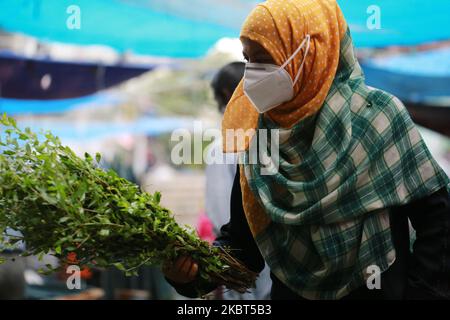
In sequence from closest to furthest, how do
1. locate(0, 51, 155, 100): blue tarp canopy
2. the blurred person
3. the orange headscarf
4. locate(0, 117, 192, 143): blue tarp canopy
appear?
the orange headscarf
the blurred person
locate(0, 51, 155, 100): blue tarp canopy
locate(0, 117, 192, 143): blue tarp canopy

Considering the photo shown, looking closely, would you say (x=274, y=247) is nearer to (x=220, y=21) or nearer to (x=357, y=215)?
(x=357, y=215)

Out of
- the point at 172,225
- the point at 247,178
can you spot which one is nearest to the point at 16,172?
the point at 172,225

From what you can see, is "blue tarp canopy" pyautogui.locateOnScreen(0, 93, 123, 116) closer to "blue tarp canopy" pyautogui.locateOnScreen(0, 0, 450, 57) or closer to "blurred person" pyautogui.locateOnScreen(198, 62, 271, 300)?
"blue tarp canopy" pyautogui.locateOnScreen(0, 0, 450, 57)

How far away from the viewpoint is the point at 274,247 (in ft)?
6.61

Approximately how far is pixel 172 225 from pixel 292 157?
380 millimetres

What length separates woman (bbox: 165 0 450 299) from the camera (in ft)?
6.15

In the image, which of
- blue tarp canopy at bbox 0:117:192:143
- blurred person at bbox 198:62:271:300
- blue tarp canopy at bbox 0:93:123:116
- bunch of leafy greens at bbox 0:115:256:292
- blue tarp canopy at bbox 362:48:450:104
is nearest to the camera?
bunch of leafy greens at bbox 0:115:256:292

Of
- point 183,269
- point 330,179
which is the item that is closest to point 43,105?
point 183,269

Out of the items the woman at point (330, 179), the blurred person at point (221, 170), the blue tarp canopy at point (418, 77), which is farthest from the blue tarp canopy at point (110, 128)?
the woman at point (330, 179)

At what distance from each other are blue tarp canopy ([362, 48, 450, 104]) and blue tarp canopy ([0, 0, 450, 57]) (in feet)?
2.94

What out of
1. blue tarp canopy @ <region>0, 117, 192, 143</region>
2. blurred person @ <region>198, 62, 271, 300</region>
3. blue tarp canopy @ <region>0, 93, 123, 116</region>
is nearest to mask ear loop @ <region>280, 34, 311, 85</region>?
blurred person @ <region>198, 62, 271, 300</region>

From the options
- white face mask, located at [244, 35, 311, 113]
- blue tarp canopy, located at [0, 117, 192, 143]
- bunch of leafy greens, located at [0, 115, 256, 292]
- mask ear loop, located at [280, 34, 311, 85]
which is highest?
blue tarp canopy, located at [0, 117, 192, 143]

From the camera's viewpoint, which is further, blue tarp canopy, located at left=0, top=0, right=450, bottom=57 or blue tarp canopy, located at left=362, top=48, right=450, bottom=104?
blue tarp canopy, located at left=362, top=48, right=450, bottom=104

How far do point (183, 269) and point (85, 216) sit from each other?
32 centimetres
